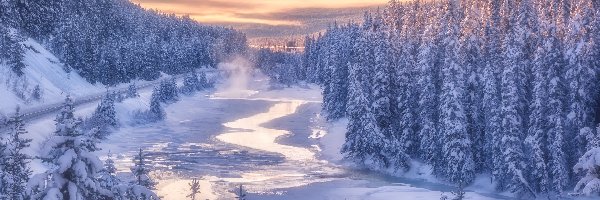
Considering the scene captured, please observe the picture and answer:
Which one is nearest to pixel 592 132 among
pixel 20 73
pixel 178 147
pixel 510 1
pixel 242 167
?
pixel 510 1

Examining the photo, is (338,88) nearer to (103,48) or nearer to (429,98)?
(429,98)

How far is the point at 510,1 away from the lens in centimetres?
4925

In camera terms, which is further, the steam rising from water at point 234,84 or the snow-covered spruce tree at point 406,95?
the steam rising from water at point 234,84

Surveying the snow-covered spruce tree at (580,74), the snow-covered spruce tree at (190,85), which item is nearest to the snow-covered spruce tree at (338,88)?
the snow-covered spruce tree at (580,74)

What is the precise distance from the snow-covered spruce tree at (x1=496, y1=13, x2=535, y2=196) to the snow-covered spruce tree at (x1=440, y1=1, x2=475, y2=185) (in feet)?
8.09

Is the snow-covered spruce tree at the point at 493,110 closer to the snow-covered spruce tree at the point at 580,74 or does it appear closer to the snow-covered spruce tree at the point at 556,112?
the snow-covered spruce tree at the point at 556,112

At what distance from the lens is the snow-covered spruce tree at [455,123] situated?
1561 inches

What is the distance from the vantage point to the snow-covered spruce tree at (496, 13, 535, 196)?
1451 inches

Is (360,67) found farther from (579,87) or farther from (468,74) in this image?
(579,87)

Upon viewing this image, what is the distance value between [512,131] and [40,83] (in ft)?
178

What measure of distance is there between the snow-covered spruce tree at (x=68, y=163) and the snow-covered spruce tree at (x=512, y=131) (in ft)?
98.9

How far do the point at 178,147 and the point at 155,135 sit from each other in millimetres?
8457

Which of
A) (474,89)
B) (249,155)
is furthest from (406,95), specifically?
(249,155)

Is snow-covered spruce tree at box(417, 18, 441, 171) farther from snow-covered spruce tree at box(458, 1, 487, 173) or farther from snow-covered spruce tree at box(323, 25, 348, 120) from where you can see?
snow-covered spruce tree at box(323, 25, 348, 120)
